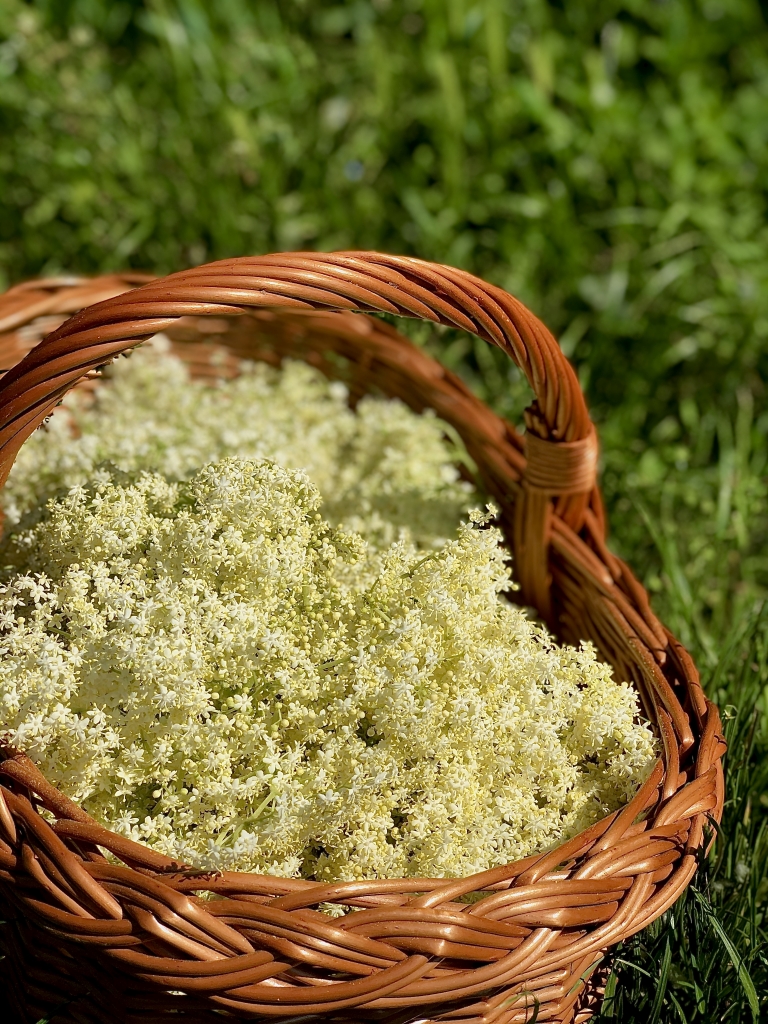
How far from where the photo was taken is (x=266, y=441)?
6.05 feet

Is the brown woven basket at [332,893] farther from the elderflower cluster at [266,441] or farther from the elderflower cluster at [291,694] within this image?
the elderflower cluster at [266,441]

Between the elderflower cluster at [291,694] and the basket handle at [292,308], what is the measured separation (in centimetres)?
25

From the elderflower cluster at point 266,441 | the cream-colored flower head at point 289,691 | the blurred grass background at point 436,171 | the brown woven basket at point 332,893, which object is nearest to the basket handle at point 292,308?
the brown woven basket at point 332,893

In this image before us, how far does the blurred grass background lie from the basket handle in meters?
1.36

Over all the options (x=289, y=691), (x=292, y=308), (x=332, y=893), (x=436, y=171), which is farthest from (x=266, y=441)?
(x=436, y=171)

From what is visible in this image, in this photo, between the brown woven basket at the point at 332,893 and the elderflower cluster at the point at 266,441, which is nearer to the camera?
the brown woven basket at the point at 332,893

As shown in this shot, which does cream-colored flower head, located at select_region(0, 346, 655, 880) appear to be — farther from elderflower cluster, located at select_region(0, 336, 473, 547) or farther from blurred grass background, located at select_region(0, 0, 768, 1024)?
blurred grass background, located at select_region(0, 0, 768, 1024)

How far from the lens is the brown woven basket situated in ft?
3.60

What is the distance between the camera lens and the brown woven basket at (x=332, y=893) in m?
1.10

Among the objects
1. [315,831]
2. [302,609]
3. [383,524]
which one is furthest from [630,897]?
[383,524]

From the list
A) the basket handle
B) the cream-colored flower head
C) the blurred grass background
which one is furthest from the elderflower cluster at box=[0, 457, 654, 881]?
the blurred grass background

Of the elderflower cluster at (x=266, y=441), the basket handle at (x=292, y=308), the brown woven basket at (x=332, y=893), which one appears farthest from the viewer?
the elderflower cluster at (x=266, y=441)

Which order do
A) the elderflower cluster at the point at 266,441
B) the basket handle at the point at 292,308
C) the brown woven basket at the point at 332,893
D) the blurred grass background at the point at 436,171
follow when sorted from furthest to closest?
the blurred grass background at the point at 436,171, the elderflower cluster at the point at 266,441, the basket handle at the point at 292,308, the brown woven basket at the point at 332,893

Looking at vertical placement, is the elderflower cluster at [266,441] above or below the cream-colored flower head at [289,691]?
above
